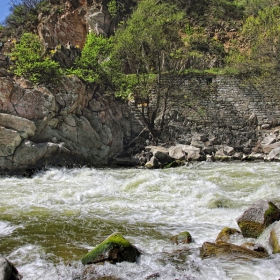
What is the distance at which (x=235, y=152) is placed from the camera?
16906 mm

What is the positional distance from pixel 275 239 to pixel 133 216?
3083 millimetres

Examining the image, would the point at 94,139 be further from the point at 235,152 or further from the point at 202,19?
the point at 202,19

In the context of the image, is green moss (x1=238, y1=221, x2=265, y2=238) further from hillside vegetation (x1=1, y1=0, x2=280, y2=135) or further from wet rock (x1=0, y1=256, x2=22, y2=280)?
hillside vegetation (x1=1, y1=0, x2=280, y2=135)

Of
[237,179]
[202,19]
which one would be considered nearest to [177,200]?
[237,179]

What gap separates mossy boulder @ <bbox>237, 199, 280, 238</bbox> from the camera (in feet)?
19.2

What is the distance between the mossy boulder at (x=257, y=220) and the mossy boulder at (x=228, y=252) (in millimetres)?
817

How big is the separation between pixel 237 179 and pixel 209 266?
20.9ft

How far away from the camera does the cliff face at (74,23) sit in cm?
2400

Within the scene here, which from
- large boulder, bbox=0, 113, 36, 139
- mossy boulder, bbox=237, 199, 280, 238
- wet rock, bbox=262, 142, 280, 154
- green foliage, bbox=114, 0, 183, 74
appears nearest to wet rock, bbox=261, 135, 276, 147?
wet rock, bbox=262, 142, 280, 154

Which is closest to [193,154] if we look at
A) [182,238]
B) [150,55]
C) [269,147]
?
[269,147]

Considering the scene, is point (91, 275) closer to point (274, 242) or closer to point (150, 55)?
point (274, 242)

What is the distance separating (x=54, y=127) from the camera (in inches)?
559

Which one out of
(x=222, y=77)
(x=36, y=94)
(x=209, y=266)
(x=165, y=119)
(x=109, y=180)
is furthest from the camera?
(x=222, y=77)

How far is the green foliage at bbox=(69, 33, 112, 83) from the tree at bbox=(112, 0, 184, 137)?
1.81 ft
